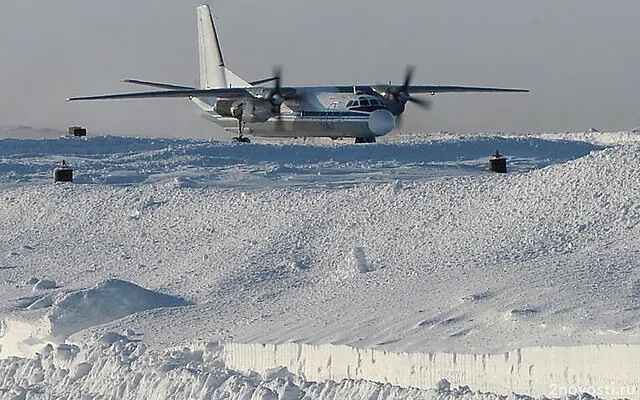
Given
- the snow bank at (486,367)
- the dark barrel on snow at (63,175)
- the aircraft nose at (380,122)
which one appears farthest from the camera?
the aircraft nose at (380,122)

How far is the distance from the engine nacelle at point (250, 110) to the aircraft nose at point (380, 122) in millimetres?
4555

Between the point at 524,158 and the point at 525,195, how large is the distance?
14.6 meters

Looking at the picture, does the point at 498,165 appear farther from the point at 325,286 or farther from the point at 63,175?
the point at 325,286

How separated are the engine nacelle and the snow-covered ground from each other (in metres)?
16.7

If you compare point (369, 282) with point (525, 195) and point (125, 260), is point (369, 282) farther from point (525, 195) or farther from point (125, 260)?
point (125, 260)

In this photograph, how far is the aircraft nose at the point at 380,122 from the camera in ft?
129

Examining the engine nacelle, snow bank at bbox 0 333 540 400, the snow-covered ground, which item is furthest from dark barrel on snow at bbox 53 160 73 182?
the engine nacelle

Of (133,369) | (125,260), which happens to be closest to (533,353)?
(133,369)

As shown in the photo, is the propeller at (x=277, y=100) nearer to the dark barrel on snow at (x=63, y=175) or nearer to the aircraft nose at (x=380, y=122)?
the aircraft nose at (x=380, y=122)

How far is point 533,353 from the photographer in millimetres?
10039

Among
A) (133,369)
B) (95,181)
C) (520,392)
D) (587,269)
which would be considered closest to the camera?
(520,392)

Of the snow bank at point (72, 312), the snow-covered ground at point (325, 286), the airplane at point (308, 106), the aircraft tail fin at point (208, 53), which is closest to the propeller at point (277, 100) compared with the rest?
the airplane at point (308, 106)

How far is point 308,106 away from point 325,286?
87.3 ft

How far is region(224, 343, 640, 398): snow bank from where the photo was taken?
962 cm
